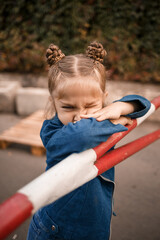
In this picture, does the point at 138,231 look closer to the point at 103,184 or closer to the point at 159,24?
the point at 103,184

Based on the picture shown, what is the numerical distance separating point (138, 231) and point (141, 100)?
4.51 ft

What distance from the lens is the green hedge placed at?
414cm

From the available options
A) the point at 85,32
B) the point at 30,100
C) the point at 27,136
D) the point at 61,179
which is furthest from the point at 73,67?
the point at 85,32

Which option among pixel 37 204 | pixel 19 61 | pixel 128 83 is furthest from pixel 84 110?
pixel 19 61

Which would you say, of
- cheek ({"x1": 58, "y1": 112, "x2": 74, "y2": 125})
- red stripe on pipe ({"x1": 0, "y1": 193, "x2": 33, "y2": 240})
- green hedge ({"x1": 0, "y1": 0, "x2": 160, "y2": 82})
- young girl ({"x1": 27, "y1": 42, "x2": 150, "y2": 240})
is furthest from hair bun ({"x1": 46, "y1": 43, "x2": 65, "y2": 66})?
green hedge ({"x1": 0, "y1": 0, "x2": 160, "y2": 82})

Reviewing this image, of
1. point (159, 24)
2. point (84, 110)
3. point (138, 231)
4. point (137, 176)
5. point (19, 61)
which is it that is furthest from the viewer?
point (19, 61)

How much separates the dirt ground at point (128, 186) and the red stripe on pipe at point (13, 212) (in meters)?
1.57

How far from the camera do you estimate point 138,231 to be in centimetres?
178

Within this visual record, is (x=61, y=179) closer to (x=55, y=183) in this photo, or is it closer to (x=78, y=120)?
(x=55, y=183)

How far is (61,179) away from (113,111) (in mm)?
387

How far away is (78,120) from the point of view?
2.90 feet

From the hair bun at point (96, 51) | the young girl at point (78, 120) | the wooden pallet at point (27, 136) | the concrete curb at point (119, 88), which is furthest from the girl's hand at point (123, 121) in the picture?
the concrete curb at point (119, 88)

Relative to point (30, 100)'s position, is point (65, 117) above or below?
above

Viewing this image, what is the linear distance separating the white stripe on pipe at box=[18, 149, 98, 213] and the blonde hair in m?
0.38
